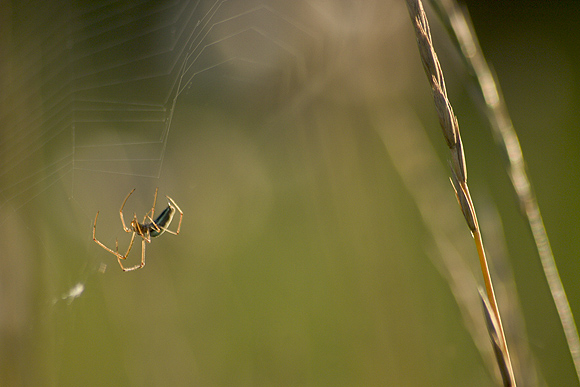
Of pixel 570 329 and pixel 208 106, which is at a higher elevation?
pixel 208 106

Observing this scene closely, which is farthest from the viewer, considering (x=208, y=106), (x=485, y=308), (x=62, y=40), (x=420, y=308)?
(x=208, y=106)

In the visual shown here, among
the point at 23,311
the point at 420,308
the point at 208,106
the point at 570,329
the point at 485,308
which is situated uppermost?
the point at 208,106

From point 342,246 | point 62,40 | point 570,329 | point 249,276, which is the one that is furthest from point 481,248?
point 62,40

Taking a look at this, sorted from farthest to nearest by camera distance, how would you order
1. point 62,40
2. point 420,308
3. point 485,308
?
point 62,40 → point 420,308 → point 485,308

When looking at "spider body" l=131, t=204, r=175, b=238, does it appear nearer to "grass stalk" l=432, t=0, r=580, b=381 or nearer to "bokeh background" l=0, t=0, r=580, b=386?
"bokeh background" l=0, t=0, r=580, b=386

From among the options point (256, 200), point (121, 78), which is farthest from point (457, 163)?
point (121, 78)

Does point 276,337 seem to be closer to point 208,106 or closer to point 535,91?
point 208,106

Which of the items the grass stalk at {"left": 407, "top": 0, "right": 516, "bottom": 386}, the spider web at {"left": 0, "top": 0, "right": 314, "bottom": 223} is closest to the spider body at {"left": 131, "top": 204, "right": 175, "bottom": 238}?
the spider web at {"left": 0, "top": 0, "right": 314, "bottom": 223}
